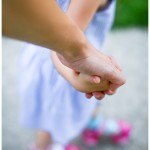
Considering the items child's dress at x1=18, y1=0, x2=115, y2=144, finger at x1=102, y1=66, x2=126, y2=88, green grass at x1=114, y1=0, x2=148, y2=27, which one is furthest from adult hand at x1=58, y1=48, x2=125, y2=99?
green grass at x1=114, y1=0, x2=148, y2=27

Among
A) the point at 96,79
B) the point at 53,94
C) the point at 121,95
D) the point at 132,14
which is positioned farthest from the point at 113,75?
the point at 132,14

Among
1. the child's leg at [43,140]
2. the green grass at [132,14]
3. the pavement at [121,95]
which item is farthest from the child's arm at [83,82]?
the green grass at [132,14]

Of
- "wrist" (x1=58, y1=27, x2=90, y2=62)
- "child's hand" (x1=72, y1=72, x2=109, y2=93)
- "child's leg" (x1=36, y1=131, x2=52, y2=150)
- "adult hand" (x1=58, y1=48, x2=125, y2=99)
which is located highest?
"wrist" (x1=58, y1=27, x2=90, y2=62)

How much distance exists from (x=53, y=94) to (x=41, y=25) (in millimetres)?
549

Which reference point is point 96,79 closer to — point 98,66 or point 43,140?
point 98,66

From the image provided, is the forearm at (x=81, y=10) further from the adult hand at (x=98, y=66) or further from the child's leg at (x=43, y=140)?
the child's leg at (x=43, y=140)

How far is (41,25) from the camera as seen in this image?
1.77 feet

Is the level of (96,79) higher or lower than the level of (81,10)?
lower

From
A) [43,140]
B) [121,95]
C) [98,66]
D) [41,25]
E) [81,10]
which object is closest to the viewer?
[41,25]

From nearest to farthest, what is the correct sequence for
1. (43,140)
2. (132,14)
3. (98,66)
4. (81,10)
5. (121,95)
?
(98,66) → (81,10) → (43,140) → (121,95) → (132,14)

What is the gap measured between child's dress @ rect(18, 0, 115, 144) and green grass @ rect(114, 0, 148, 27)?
80 centimetres

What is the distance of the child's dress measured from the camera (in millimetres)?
1020

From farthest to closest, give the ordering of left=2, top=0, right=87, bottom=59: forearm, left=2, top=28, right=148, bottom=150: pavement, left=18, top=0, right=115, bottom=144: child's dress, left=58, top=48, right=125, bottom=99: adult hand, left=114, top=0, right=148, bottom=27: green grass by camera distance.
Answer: left=114, top=0, right=148, bottom=27: green grass, left=2, top=28, right=148, bottom=150: pavement, left=18, top=0, right=115, bottom=144: child's dress, left=58, top=48, right=125, bottom=99: adult hand, left=2, top=0, right=87, bottom=59: forearm

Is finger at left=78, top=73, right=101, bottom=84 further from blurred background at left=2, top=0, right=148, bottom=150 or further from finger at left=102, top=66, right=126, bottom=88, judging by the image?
blurred background at left=2, top=0, right=148, bottom=150
